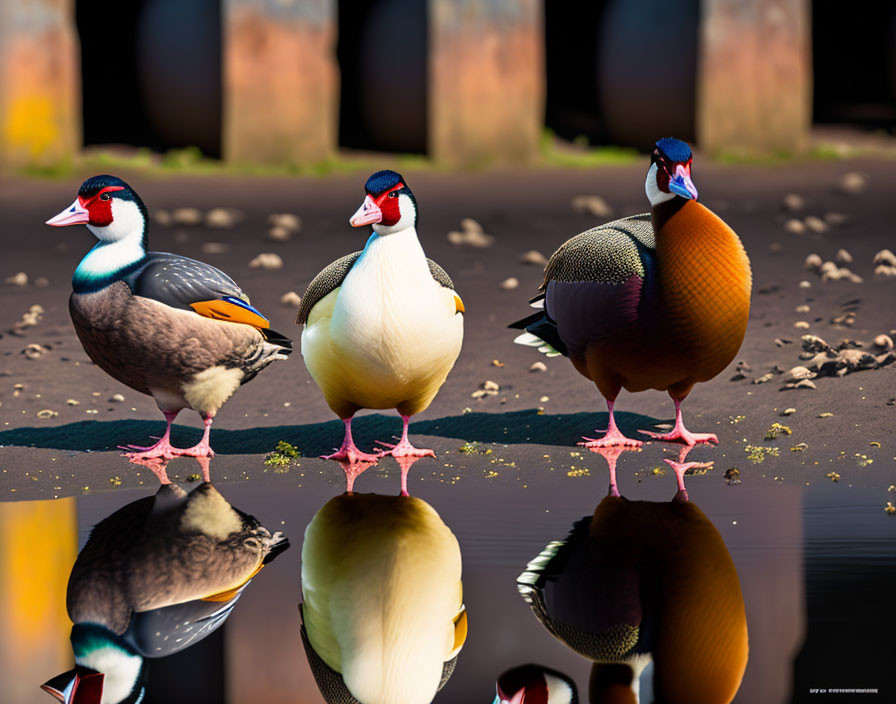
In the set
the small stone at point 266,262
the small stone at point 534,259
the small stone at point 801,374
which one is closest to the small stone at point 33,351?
the small stone at point 266,262

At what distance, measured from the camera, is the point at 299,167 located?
38.0 ft

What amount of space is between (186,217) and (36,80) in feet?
8.86

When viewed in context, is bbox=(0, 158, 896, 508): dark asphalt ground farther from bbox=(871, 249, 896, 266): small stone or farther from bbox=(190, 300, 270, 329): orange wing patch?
bbox=(190, 300, 270, 329): orange wing patch

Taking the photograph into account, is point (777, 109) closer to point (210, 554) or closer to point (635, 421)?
point (635, 421)

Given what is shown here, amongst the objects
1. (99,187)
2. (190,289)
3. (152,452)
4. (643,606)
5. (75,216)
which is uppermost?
(99,187)

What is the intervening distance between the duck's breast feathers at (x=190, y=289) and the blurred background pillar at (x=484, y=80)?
6.54m

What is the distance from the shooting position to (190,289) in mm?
5340

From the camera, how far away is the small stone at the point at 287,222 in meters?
9.40

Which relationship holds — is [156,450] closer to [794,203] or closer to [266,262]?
[266,262]

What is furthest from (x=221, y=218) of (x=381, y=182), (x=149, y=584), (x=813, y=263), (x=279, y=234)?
(x=149, y=584)

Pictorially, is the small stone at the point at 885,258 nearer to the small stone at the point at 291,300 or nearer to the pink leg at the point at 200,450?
the small stone at the point at 291,300

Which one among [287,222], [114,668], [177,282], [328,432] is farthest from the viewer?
[287,222]

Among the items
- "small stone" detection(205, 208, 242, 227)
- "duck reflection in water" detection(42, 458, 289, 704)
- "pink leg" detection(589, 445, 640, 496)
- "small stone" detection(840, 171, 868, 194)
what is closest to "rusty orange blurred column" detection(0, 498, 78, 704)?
"duck reflection in water" detection(42, 458, 289, 704)

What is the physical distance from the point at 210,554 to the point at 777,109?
9447mm
